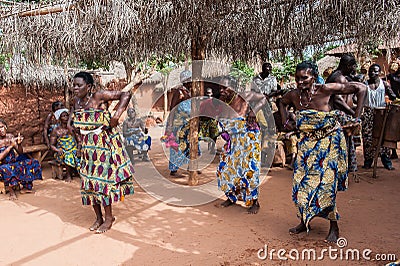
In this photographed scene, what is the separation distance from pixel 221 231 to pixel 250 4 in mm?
2884

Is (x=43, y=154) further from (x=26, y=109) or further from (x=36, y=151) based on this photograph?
(x=26, y=109)

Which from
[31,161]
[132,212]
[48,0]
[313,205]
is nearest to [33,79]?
[31,161]

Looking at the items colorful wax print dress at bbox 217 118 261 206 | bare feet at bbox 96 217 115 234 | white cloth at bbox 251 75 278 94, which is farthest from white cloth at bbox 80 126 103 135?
white cloth at bbox 251 75 278 94

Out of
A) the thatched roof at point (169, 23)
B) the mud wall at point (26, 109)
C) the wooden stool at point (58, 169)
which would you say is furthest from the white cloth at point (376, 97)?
the mud wall at point (26, 109)

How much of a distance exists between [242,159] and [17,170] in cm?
342

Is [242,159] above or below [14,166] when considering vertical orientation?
above

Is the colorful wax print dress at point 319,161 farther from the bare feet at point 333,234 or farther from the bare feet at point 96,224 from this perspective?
the bare feet at point 96,224

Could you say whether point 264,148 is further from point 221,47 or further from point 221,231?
point 221,231

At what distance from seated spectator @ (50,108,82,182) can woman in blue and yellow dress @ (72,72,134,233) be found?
105 inches

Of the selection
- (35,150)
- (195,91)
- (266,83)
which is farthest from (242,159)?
(35,150)

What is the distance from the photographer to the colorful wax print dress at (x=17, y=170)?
5.20 meters

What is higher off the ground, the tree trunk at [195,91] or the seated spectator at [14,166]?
the tree trunk at [195,91]

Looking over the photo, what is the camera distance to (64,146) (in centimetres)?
634

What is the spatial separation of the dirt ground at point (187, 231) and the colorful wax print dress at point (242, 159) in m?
0.27
